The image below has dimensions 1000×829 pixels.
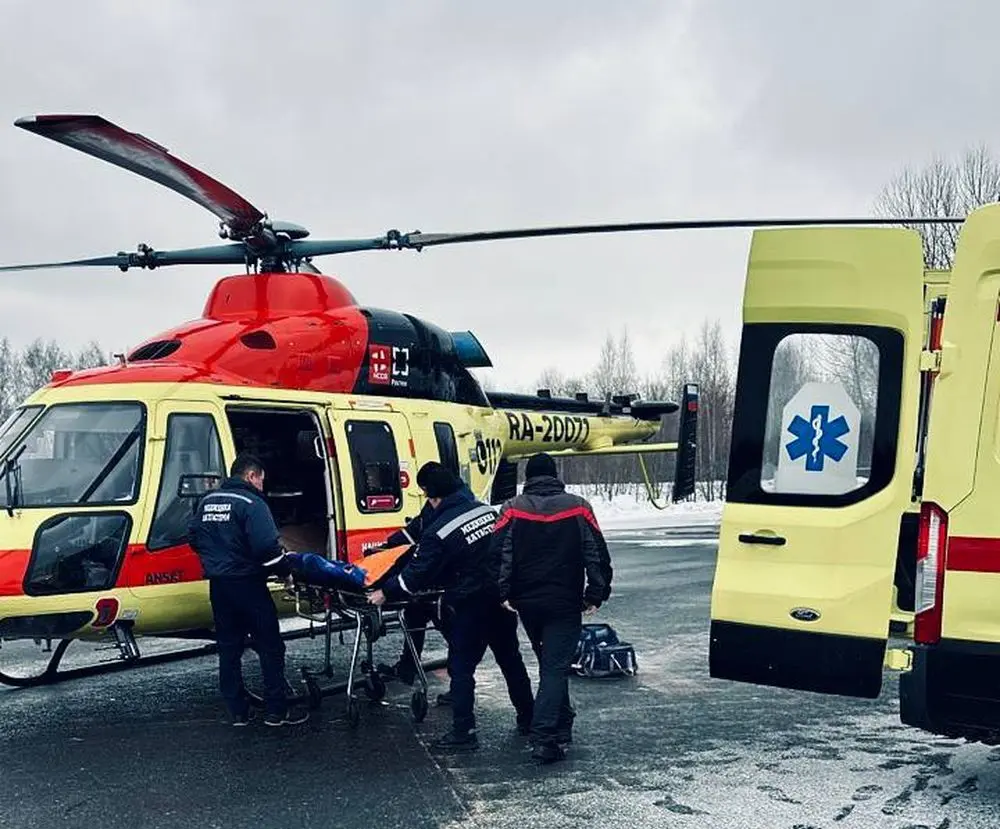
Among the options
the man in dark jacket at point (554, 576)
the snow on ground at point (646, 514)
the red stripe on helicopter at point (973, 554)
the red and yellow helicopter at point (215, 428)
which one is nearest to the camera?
the red stripe on helicopter at point (973, 554)

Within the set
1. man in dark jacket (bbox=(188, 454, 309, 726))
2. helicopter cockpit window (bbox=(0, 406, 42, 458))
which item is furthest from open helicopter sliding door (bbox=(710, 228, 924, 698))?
helicopter cockpit window (bbox=(0, 406, 42, 458))

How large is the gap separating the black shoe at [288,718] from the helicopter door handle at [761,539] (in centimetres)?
318

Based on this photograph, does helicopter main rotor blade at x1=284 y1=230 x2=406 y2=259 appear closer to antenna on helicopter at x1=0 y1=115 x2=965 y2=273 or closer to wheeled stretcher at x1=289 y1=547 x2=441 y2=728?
antenna on helicopter at x1=0 y1=115 x2=965 y2=273

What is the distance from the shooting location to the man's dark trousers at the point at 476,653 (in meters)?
5.72

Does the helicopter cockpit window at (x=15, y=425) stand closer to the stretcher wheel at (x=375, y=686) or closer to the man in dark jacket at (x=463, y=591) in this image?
the man in dark jacket at (x=463, y=591)

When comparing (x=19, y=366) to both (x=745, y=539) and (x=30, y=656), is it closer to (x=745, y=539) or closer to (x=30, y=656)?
(x=30, y=656)

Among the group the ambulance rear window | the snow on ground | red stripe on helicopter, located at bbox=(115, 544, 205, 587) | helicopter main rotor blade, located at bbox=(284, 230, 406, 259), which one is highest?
helicopter main rotor blade, located at bbox=(284, 230, 406, 259)

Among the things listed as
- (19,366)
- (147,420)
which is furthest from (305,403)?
(19,366)

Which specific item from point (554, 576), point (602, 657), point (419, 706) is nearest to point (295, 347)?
point (419, 706)

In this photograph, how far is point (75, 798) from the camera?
4.89 m

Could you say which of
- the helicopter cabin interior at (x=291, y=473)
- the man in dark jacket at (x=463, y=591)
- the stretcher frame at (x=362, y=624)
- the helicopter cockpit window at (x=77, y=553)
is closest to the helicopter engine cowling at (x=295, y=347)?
the helicopter cabin interior at (x=291, y=473)

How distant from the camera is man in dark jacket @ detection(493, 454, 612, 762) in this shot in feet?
18.0

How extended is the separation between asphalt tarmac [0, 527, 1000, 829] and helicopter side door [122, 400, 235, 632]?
2.26 ft

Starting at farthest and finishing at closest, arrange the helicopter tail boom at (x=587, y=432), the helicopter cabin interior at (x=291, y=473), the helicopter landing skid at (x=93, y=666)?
1. the helicopter tail boom at (x=587, y=432)
2. the helicopter cabin interior at (x=291, y=473)
3. the helicopter landing skid at (x=93, y=666)
